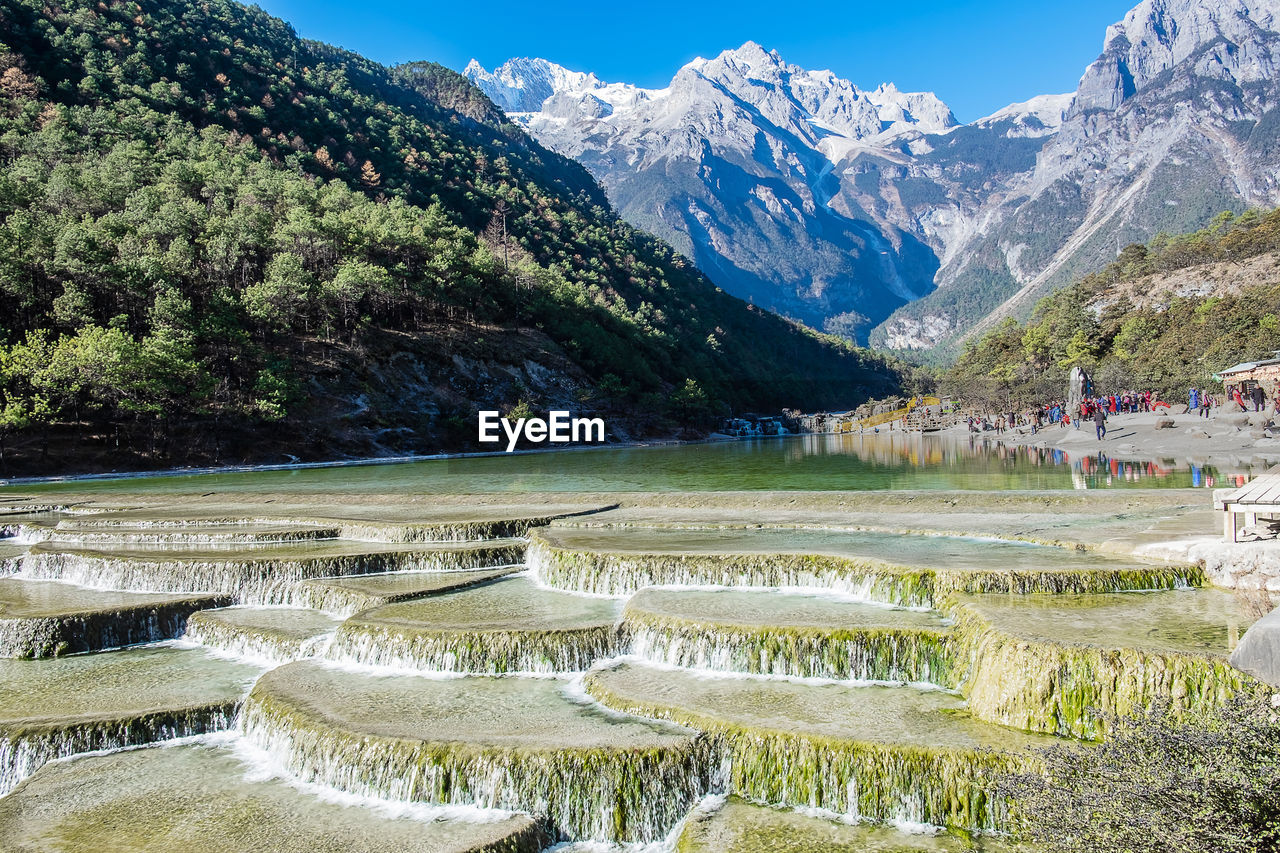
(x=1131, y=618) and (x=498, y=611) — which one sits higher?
(x=1131, y=618)

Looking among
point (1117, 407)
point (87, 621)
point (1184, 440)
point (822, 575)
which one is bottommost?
point (87, 621)

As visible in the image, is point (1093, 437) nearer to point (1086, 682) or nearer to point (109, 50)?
point (1086, 682)

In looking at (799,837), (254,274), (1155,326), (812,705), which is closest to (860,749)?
(799,837)

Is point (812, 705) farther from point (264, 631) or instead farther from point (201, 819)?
point (264, 631)

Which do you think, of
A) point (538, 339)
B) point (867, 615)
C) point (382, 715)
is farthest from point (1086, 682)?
point (538, 339)

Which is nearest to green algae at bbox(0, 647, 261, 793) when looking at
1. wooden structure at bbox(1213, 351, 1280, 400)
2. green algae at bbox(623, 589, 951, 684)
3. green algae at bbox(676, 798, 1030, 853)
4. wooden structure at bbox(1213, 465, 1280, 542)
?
green algae at bbox(623, 589, 951, 684)

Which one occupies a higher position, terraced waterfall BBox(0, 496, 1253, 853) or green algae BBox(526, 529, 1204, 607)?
green algae BBox(526, 529, 1204, 607)

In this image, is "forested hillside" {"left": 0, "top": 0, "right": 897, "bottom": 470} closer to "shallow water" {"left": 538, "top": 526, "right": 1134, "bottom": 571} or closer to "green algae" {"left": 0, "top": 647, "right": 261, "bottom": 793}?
"green algae" {"left": 0, "top": 647, "right": 261, "bottom": 793}
